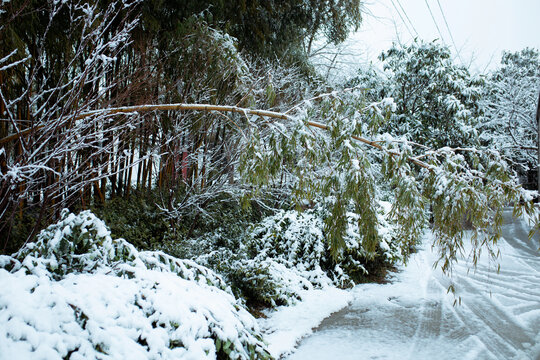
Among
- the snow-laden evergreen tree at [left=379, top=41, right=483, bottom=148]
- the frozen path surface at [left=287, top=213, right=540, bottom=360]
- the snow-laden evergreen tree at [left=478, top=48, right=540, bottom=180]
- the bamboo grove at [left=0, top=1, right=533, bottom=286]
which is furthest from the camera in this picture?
the snow-laden evergreen tree at [left=478, top=48, right=540, bottom=180]

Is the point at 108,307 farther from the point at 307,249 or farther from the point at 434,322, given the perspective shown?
the point at 307,249

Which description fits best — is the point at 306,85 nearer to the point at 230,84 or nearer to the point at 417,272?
the point at 230,84

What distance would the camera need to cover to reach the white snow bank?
3641mm

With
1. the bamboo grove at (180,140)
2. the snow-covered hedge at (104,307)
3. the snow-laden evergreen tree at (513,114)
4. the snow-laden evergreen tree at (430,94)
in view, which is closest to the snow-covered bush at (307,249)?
the bamboo grove at (180,140)

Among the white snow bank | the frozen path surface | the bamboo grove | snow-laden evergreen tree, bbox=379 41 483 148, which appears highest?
snow-laden evergreen tree, bbox=379 41 483 148

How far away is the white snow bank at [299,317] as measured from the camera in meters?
3.64

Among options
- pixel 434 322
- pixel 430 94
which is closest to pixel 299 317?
pixel 434 322

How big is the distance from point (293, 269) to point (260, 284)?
1139 mm

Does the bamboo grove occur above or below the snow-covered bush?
above

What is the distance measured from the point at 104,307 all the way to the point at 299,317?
2818 millimetres

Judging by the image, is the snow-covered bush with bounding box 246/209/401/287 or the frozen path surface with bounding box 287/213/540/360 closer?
the frozen path surface with bounding box 287/213/540/360

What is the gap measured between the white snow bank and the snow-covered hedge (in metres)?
1.11

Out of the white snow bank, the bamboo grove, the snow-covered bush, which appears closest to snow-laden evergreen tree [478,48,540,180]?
the snow-covered bush

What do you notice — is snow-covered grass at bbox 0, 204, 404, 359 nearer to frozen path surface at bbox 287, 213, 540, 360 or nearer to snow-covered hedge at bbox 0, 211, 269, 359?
snow-covered hedge at bbox 0, 211, 269, 359
